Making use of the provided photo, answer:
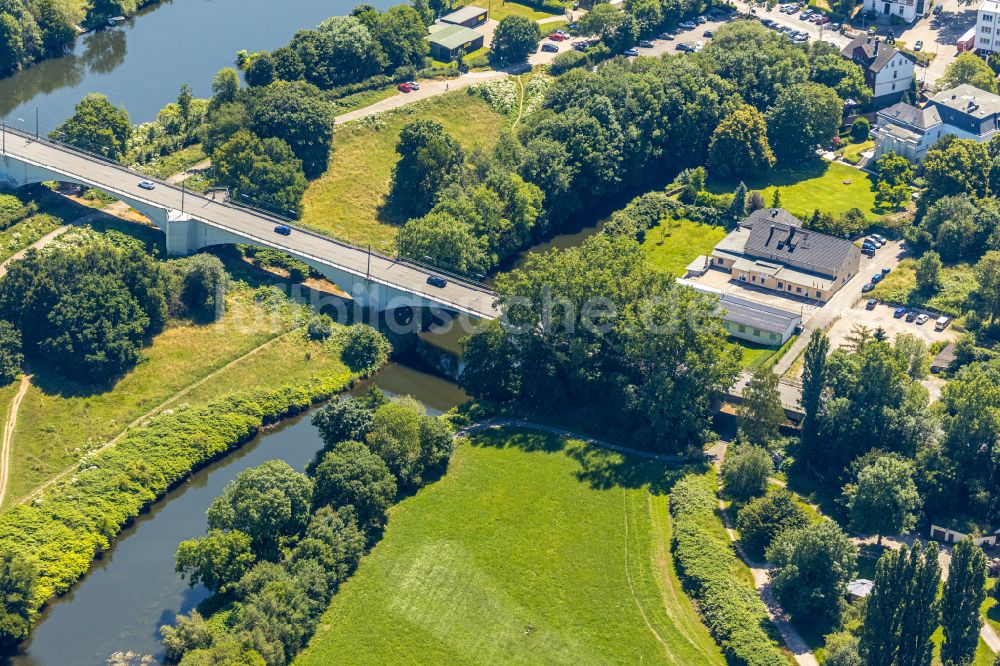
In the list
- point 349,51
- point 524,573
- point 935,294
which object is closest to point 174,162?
point 349,51

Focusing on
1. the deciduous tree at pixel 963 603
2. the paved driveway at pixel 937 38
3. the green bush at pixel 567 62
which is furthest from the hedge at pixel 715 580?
the paved driveway at pixel 937 38

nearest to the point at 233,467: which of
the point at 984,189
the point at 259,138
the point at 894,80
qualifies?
the point at 259,138

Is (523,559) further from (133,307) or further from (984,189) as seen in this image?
(984,189)

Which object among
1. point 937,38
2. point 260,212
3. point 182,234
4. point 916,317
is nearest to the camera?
point 916,317

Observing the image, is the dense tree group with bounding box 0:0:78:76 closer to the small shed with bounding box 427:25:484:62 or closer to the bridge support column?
the small shed with bounding box 427:25:484:62

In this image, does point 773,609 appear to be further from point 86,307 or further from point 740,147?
point 740,147
